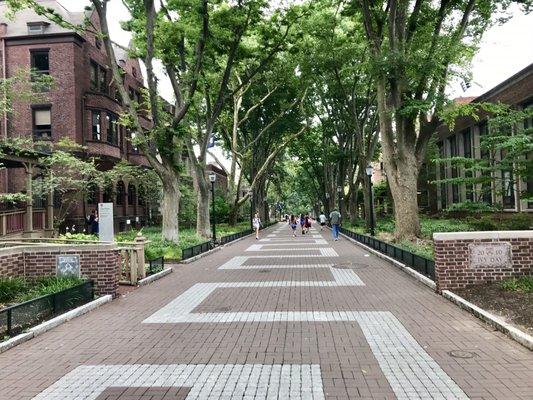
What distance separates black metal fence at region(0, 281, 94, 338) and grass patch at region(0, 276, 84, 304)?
26 centimetres

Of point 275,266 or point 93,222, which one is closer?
point 275,266

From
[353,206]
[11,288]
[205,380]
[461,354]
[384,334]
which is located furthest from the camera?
[353,206]

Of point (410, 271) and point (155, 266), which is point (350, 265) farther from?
point (155, 266)

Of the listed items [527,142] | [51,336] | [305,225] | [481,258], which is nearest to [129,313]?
[51,336]

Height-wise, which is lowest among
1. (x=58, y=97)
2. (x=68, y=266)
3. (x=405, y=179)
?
(x=68, y=266)

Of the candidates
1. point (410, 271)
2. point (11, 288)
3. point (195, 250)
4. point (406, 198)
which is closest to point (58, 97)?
point (195, 250)

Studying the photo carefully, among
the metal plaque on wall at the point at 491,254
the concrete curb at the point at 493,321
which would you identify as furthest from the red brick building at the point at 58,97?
the concrete curb at the point at 493,321

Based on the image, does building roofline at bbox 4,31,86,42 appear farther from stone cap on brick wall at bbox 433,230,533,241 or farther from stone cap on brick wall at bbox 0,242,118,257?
stone cap on brick wall at bbox 433,230,533,241

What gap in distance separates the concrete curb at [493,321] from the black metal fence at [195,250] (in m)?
9.84

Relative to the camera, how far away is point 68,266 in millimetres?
10477

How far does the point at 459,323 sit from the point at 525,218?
14.2 m

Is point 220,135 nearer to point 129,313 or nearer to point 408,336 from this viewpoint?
point 129,313

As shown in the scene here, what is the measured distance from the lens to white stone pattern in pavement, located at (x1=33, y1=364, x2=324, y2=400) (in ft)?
16.8

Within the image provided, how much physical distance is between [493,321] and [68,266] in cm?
814
